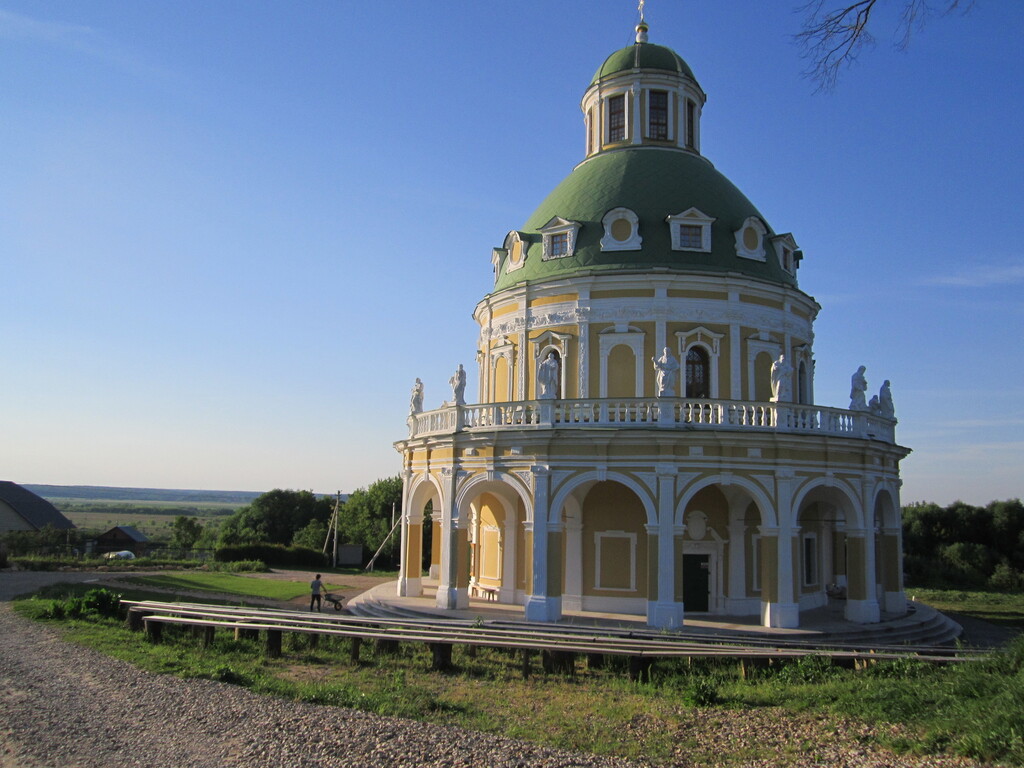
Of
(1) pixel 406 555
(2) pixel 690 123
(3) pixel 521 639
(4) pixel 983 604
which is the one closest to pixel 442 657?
(3) pixel 521 639

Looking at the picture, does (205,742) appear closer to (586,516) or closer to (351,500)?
(586,516)

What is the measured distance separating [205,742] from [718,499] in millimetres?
16461

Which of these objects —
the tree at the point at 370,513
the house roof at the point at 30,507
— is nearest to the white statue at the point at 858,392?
the tree at the point at 370,513

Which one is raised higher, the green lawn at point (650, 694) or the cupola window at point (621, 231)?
the cupola window at point (621, 231)

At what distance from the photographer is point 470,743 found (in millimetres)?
11141

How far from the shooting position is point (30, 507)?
204ft

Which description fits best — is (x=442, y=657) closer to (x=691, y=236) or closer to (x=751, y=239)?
(x=691, y=236)

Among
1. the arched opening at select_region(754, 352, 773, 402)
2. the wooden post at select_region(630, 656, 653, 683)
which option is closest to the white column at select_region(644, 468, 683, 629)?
the wooden post at select_region(630, 656, 653, 683)

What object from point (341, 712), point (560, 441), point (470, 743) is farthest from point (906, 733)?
point (560, 441)

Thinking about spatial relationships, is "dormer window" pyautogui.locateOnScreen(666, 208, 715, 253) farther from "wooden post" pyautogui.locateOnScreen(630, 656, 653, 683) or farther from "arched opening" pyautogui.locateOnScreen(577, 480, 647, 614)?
"wooden post" pyautogui.locateOnScreen(630, 656, 653, 683)

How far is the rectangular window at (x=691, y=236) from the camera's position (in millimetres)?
26297

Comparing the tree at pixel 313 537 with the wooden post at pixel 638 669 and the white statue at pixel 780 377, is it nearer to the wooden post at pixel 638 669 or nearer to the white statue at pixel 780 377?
the white statue at pixel 780 377

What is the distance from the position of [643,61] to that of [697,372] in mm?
12203

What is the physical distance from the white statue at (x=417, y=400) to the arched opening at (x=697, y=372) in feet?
28.7
